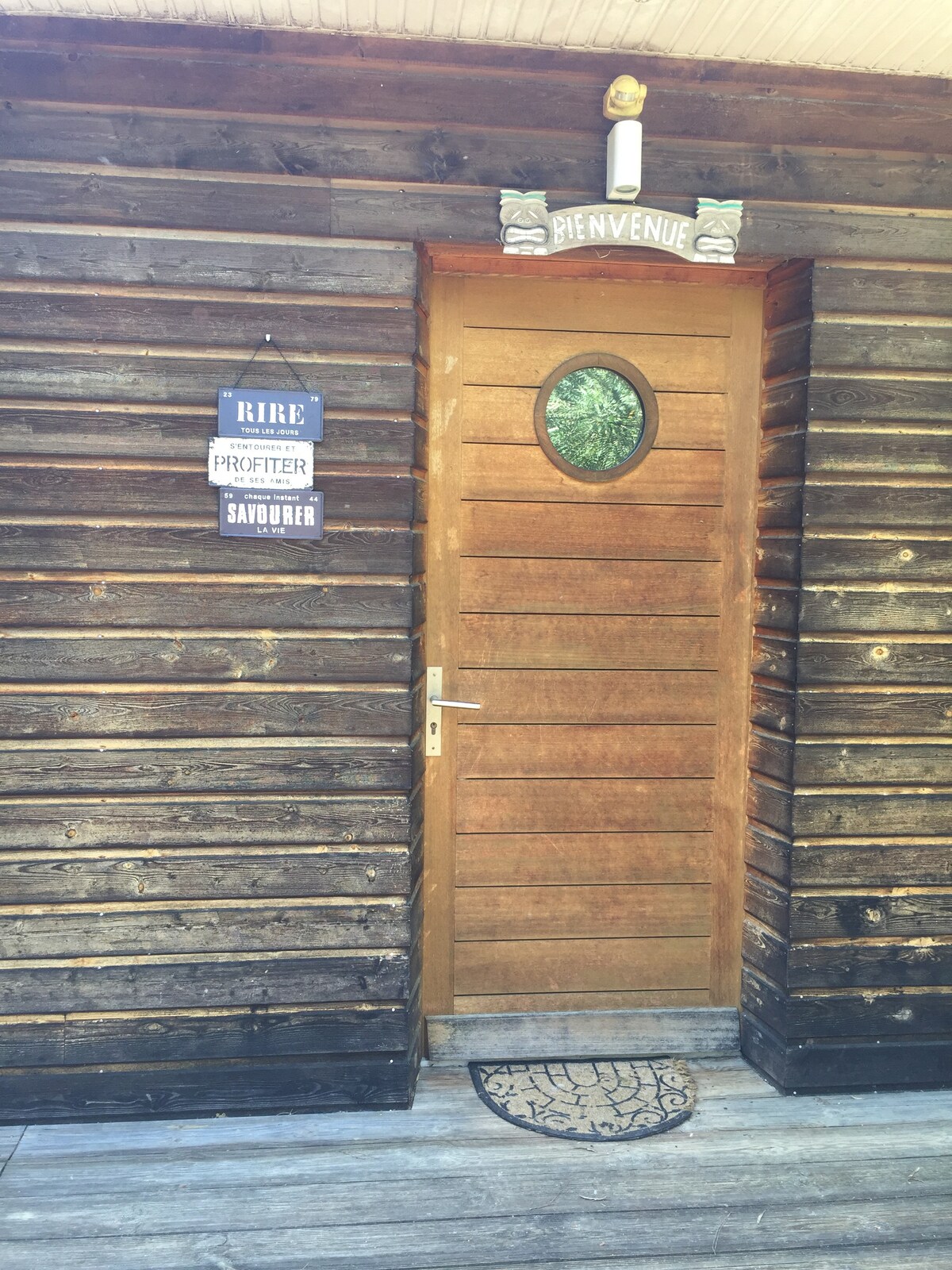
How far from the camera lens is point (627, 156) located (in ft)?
9.30

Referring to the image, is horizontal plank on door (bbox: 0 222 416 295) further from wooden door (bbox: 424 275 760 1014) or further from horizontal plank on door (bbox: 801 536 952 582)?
horizontal plank on door (bbox: 801 536 952 582)

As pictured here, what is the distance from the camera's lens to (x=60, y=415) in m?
2.86

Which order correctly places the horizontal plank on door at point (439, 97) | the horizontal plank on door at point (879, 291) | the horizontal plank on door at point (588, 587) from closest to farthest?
1. the horizontal plank on door at point (439, 97)
2. the horizontal plank on door at point (879, 291)
3. the horizontal plank on door at point (588, 587)

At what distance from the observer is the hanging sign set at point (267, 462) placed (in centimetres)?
288

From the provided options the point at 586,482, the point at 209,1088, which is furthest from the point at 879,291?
the point at 209,1088

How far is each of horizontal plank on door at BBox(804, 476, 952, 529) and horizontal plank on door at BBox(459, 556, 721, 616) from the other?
1.41ft

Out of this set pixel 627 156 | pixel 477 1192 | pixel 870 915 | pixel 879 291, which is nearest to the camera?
pixel 477 1192

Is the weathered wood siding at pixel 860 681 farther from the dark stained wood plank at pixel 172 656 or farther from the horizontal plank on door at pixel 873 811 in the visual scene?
the dark stained wood plank at pixel 172 656

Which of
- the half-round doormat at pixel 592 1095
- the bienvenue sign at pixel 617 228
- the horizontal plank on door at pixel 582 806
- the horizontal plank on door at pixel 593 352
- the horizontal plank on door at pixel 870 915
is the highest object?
the bienvenue sign at pixel 617 228

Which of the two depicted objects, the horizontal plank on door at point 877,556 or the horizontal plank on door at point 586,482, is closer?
the horizontal plank on door at point 877,556

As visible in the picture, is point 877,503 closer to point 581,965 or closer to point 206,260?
point 581,965

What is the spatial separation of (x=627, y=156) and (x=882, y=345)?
1018mm

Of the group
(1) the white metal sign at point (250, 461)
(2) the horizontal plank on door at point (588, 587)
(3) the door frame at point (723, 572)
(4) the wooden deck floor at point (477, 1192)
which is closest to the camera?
(4) the wooden deck floor at point (477, 1192)

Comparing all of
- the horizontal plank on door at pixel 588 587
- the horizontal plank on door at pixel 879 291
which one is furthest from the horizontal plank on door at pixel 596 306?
the horizontal plank on door at pixel 588 587
